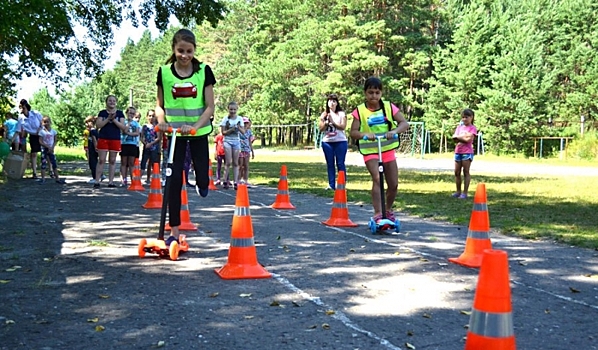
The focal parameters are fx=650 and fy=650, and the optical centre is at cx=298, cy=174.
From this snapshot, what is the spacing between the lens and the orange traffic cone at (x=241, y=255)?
5598 mm

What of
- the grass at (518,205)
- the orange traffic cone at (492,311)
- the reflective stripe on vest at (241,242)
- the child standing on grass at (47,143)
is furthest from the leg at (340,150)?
the orange traffic cone at (492,311)

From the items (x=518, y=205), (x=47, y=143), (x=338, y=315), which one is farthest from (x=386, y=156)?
(x=47, y=143)

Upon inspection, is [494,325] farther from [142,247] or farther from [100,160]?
[100,160]

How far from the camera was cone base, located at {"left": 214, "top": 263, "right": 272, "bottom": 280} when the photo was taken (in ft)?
18.3

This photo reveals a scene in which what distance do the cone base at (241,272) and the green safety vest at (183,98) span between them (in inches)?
59.1

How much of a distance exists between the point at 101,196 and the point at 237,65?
65.4 metres

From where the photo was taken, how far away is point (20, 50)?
62.2ft

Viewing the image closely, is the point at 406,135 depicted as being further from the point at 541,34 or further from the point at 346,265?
the point at 346,265

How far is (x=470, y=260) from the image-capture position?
20.5 ft

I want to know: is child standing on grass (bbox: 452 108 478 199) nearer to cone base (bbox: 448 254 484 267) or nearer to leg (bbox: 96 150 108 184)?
cone base (bbox: 448 254 484 267)

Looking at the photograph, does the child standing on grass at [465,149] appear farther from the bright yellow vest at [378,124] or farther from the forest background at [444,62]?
the forest background at [444,62]

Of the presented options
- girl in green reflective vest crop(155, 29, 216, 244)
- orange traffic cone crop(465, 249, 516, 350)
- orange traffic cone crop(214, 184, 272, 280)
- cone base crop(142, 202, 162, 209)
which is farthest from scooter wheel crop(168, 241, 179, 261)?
cone base crop(142, 202, 162, 209)

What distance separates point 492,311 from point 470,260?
3.34 m

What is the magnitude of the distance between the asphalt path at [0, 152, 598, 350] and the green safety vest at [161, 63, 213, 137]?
1382 millimetres
